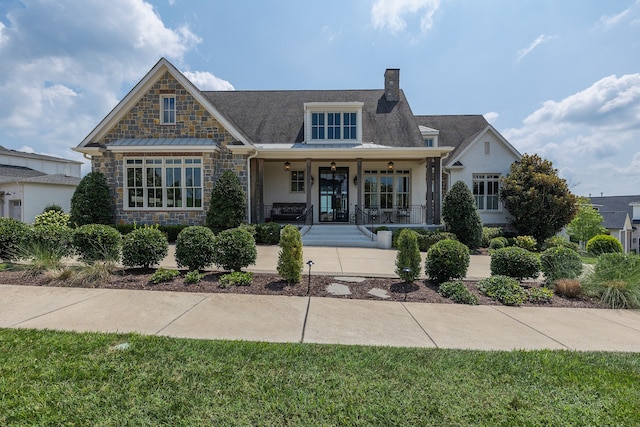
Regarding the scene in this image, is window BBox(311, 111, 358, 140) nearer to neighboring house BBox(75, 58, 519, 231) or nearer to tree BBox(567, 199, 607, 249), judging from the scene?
neighboring house BBox(75, 58, 519, 231)

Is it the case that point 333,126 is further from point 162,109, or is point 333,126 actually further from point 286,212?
point 162,109

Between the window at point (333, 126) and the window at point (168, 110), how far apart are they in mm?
6808

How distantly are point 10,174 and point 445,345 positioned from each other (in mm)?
35561

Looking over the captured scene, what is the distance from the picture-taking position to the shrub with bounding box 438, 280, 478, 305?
5469 mm

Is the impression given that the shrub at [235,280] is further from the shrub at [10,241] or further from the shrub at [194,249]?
the shrub at [10,241]

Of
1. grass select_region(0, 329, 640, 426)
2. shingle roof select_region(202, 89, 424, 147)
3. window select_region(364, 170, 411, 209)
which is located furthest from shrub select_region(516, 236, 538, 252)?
grass select_region(0, 329, 640, 426)

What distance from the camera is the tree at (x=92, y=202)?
12.4 metres

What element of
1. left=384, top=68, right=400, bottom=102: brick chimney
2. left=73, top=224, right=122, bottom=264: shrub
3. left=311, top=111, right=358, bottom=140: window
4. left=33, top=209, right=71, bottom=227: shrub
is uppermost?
left=384, top=68, right=400, bottom=102: brick chimney

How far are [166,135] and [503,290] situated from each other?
14.2 meters

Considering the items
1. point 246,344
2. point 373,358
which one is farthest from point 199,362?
point 373,358

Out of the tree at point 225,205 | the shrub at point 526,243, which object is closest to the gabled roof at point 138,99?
the tree at point 225,205

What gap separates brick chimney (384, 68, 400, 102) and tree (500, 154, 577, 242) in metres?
8.54

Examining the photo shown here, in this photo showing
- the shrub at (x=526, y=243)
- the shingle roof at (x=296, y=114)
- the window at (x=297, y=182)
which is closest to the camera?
the shrub at (x=526, y=243)

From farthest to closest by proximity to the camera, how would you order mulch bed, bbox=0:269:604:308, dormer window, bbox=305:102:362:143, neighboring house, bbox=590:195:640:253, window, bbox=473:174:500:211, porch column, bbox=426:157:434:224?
neighboring house, bbox=590:195:640:253, window, bbox=473:174:500:211, dormer window, bbox=305:102:362:143, porch column, bbox=426:157:434:224, mulch bed, bbox=0:269:604:308
